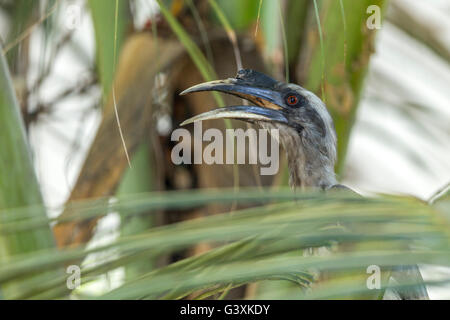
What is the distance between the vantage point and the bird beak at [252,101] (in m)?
1.26

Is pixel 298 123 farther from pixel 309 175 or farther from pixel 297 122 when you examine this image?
pixel 309 175

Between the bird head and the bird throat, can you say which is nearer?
the bird head

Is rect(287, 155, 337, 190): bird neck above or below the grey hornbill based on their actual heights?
below

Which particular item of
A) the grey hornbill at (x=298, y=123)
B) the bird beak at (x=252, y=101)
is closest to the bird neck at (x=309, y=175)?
the grey hornbill at (x=298, y=123)

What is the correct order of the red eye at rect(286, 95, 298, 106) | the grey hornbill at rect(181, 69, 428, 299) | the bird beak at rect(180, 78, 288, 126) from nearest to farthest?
1. the bird beak at rect(180, 78, 288, 126)
2. the grey hornbill at rect(181, 69, 428, 299)
3. the red eye at rect(286, 95, 298, 106)

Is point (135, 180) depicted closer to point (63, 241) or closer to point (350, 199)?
point (63, 241)

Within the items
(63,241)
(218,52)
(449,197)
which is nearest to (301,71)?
(218,52)

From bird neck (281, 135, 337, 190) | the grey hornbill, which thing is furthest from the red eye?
bird neck (281, 135, 337, 190)

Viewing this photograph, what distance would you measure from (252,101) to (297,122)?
0.20 m

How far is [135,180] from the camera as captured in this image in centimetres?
168

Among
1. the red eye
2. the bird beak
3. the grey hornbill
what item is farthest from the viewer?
the red eye

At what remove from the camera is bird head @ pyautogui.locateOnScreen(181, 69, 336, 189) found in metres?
1.50

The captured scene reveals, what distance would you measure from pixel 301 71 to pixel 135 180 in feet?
1.64

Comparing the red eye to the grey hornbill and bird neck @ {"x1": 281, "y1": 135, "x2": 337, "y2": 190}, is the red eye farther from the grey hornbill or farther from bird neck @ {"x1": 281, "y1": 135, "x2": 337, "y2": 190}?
bird neck @ {"x1": 281, "y1": 135, "x2": 337, "y2": 190}
